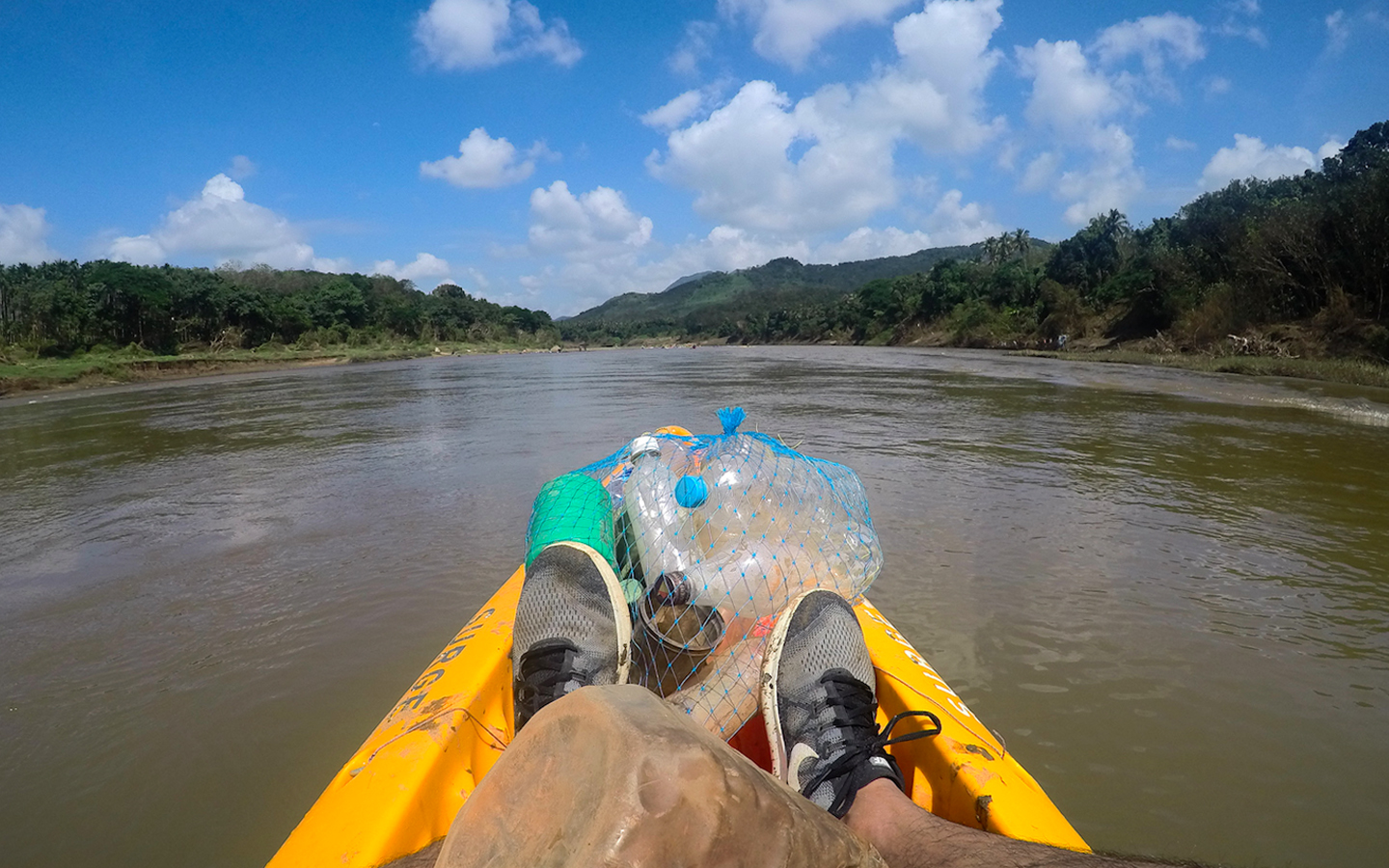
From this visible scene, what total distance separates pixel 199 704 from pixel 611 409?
1259 centimetres

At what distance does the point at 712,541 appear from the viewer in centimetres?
306

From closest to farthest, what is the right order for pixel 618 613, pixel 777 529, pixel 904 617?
pixel 618 613 → pixel 777 529 → pixel 904 617

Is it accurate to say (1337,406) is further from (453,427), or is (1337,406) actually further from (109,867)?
(109,867)

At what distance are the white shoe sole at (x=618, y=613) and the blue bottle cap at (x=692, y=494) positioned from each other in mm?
755

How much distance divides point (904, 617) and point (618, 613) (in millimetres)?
2451

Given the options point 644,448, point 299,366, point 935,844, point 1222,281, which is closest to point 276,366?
point 299,366

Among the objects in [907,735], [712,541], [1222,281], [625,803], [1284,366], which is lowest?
[907,735]

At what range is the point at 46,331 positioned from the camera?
4597 centimetres

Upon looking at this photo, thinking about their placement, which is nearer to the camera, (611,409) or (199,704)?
(199,704)

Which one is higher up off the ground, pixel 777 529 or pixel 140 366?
pixel 140 366

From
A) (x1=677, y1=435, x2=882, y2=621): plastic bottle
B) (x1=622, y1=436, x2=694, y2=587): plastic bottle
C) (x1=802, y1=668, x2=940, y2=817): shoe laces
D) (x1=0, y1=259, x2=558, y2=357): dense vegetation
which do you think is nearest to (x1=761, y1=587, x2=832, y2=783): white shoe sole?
(x1=802, y1=668, x2=940, y2=817): shoe laces

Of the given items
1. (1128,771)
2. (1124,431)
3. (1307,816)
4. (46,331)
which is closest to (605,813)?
(1128,771)

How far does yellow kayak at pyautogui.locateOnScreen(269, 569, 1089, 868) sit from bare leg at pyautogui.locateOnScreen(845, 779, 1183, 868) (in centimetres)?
23

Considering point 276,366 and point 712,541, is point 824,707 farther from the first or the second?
point 276,366
